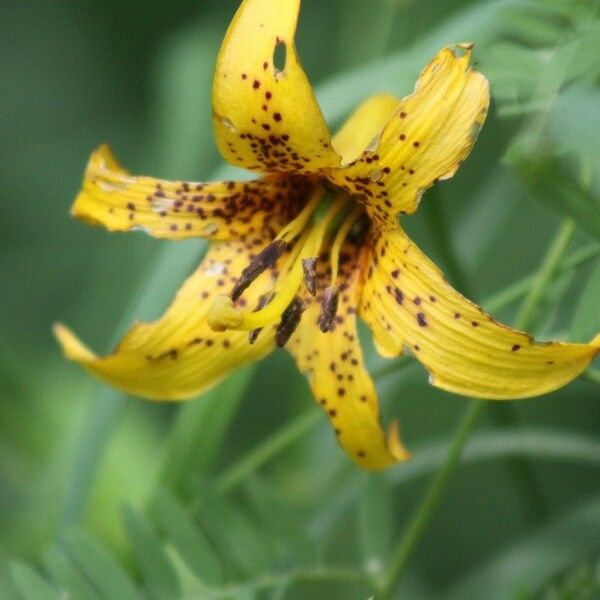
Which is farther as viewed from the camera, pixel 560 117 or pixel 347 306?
pixel 347 306

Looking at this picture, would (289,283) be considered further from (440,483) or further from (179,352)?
(440,483)

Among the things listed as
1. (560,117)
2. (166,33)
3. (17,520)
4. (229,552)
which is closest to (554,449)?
(229,552)

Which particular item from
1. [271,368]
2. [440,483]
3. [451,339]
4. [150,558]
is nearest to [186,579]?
[150,558]

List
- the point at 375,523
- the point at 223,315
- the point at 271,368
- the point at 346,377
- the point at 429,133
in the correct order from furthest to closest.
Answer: the point at 271,368 → the point at 375,523 → the point at 346,377 → the point at 223,315 → the point at 429,133

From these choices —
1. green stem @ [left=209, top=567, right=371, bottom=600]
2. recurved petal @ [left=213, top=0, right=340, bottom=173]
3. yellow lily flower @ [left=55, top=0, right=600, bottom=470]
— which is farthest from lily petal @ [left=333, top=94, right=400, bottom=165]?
green stem @ [left=209, top=567, right=371, bottom=600]

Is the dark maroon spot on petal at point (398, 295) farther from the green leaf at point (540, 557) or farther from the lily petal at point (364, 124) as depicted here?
the green leaf at point (540, 557)

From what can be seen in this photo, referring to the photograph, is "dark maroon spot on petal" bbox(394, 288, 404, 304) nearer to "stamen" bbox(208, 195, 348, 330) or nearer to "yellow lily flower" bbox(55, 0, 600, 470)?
"yellow lily flower" bbox(55, 0, 600, 470)

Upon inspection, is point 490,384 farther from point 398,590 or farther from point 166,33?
point 166,33
